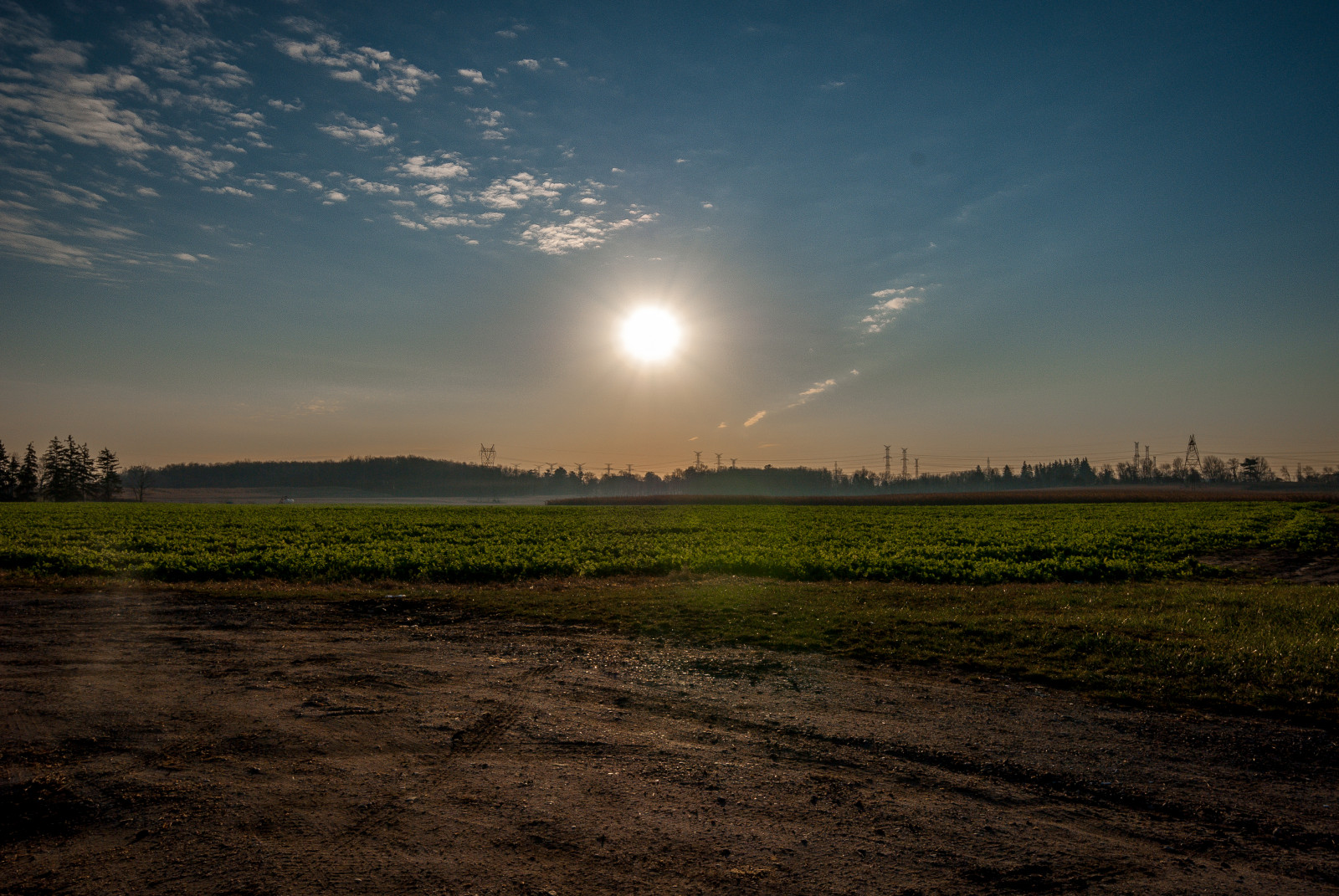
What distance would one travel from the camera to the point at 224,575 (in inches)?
749

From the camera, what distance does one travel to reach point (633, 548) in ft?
87.4

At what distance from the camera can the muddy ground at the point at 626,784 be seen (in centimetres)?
432

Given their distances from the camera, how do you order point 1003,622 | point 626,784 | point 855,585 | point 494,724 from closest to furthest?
point 626,784 < point 494,724 < point 1003,622 < point 855,585

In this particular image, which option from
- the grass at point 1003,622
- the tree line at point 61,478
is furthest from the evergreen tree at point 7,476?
the grass at point 1003,622

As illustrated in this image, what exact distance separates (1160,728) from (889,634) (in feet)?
14.9

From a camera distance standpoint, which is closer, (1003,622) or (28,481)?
(1003,622)

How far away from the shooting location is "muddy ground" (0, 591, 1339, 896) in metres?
4.32

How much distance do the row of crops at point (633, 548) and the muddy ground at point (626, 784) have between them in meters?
11.4

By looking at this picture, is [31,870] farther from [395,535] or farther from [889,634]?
[395,535]

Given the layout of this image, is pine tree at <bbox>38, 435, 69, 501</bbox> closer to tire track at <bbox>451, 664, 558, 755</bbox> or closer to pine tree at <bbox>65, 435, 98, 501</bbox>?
pine tree at <bbox>65, 435, 98, 501</bbox>

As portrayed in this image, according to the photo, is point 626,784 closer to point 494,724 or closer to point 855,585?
point 494,724

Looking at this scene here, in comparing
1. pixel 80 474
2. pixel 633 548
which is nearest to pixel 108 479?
pixel 80 474

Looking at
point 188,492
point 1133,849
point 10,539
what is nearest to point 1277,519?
point 1133,849

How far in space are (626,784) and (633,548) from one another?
2116 centimetres
